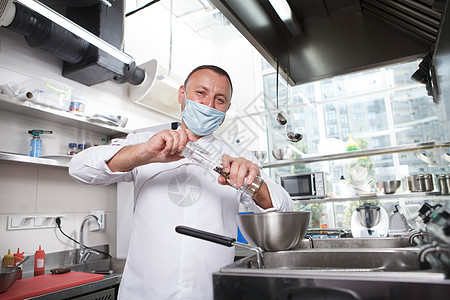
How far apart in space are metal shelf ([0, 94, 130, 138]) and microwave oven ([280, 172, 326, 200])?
184 centimetres

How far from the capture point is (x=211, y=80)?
4.10 feet

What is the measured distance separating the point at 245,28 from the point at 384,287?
107 cm

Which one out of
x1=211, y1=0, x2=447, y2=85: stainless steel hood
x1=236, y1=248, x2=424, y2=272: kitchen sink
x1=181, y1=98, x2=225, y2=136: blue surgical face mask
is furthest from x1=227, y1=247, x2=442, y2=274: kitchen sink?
x1=211, y1=0, x2=447, y2=85: stainless steel hood

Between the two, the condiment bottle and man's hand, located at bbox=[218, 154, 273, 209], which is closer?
man's hand, located at bbox=[218, 154, 273, 209]

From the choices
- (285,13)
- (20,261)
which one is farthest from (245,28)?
(20,261)

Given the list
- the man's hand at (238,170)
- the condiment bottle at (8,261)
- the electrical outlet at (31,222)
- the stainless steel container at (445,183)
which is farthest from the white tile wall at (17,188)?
the stainless steel container at (445,183)

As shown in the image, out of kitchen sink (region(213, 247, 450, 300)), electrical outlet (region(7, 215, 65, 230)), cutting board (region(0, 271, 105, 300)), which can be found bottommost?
cutting board (region(0, 271, 105, 300))

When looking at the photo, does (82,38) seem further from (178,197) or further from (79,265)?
(79,265)

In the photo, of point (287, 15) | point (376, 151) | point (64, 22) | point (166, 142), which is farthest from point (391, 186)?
point (64, 22)

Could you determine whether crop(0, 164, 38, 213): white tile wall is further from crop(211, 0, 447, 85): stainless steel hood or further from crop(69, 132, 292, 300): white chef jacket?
crop(211, 0, 447, 85): stainless steel hood

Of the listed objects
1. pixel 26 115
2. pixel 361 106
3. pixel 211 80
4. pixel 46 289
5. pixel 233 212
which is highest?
pixel 361 106

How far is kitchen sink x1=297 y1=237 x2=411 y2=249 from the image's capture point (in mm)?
1040

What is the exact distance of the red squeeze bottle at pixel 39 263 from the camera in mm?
2070

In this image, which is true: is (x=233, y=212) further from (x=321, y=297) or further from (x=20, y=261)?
(x=20, y=261)
